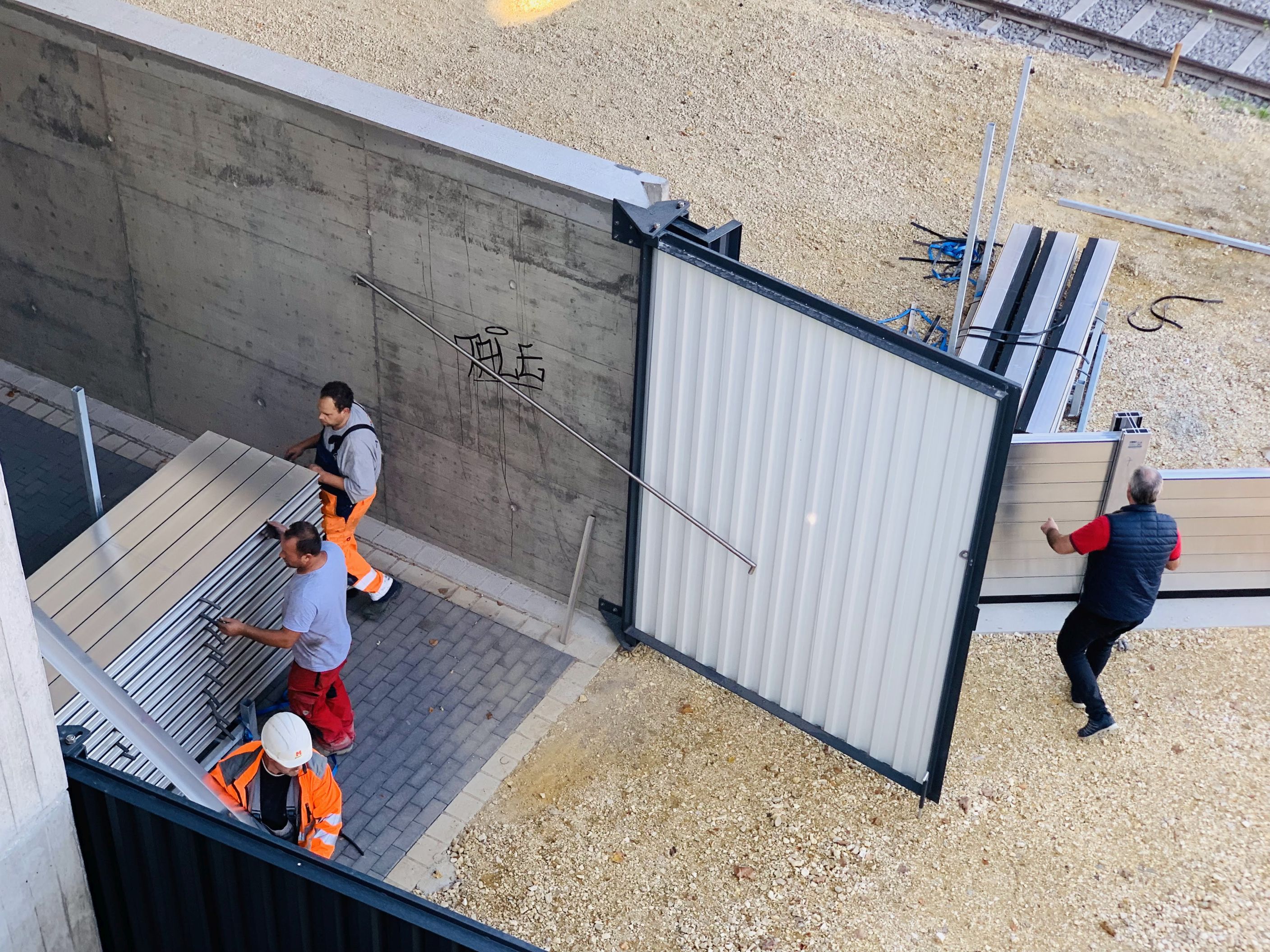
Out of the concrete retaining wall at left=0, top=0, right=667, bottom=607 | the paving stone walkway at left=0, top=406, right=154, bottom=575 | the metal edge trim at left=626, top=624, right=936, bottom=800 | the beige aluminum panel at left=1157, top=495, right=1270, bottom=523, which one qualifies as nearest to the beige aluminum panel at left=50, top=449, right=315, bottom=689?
the concrete retaining wall at left=0, top=0, right=667, bottom=607

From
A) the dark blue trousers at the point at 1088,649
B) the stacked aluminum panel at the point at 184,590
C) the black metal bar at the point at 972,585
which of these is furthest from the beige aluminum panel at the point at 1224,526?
the stacked aluminum panel at the point at 184,590

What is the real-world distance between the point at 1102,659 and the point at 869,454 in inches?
99.9

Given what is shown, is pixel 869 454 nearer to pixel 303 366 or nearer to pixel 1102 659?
pixel 1102 659

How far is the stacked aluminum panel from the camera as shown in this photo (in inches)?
292

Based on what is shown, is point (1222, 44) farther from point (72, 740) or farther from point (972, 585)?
point (72, 740)

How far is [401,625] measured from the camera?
921 cm

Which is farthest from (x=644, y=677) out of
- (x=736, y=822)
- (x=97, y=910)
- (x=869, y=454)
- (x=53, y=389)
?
(x=53, y=389)

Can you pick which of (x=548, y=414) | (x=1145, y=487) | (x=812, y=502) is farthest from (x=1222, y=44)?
(x=548, y=414)

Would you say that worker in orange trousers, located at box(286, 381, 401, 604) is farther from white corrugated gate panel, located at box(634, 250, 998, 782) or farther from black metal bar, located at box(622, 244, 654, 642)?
white corrugated gate panel, located at box(634, 250, 998, 782)

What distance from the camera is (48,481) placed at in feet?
33.0

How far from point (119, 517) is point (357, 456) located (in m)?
1.49

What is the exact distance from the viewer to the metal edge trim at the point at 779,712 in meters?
8.07

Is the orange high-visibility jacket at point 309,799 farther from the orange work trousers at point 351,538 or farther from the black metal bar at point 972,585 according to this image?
the black metal bar at point 972,585

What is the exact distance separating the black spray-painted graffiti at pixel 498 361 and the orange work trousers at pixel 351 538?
1087 millimetres
